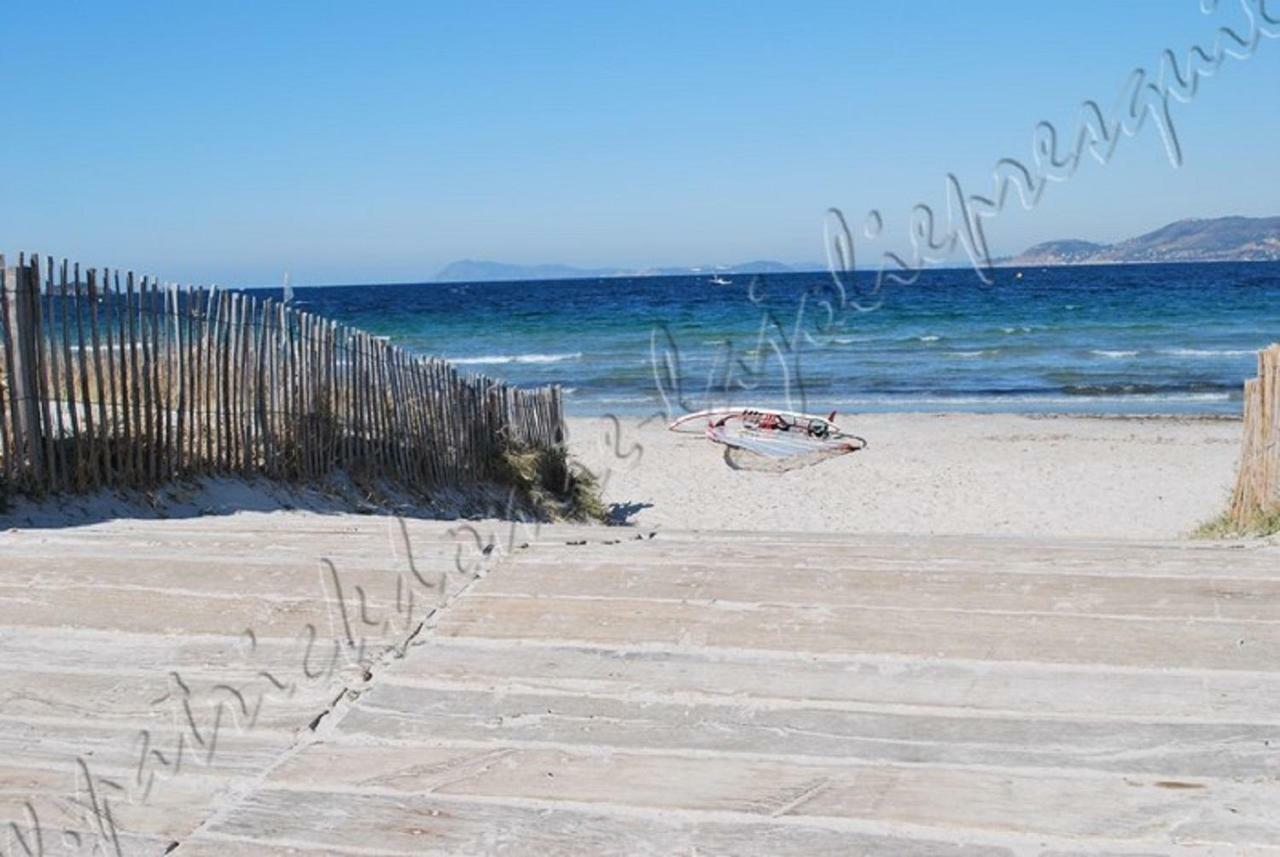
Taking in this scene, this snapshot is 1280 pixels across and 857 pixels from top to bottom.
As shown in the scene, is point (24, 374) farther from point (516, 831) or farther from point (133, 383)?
point (516, 831)

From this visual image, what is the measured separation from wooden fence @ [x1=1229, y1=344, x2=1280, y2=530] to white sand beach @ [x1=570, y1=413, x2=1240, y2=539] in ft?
9.92

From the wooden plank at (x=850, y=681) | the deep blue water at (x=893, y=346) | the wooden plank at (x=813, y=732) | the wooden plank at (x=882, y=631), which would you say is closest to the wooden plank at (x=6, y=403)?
the wooden plank at (x=882, y=631)

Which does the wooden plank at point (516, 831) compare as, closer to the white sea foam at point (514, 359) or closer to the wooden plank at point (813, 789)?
the wooden plank at point (813, 789)

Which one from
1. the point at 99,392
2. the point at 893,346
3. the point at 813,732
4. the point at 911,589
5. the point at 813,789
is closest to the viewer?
the point at 813,789

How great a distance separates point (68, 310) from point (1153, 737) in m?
5.81

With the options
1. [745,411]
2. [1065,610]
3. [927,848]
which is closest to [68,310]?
[1065,610]

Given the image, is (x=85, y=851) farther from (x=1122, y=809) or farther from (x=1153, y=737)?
(x=1153, y=737)

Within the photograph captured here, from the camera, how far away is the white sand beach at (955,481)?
1305 cm

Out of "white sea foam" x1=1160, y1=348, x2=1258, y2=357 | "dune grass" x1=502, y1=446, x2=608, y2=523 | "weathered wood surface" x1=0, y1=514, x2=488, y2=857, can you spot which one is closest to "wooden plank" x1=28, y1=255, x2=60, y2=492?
"weathered wood surface" x1=0, y1=514, x2=488, y2=857

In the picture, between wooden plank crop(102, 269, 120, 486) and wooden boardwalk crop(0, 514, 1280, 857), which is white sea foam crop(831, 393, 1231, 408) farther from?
wooden boardwalk crop(0, 514, 1280, 857)

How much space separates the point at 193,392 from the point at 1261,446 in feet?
19.5

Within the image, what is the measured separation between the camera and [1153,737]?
8.56ft

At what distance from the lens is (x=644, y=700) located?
289 cm

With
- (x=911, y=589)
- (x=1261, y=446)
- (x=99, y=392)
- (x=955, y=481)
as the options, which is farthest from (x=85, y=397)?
(x=955, y=481)
